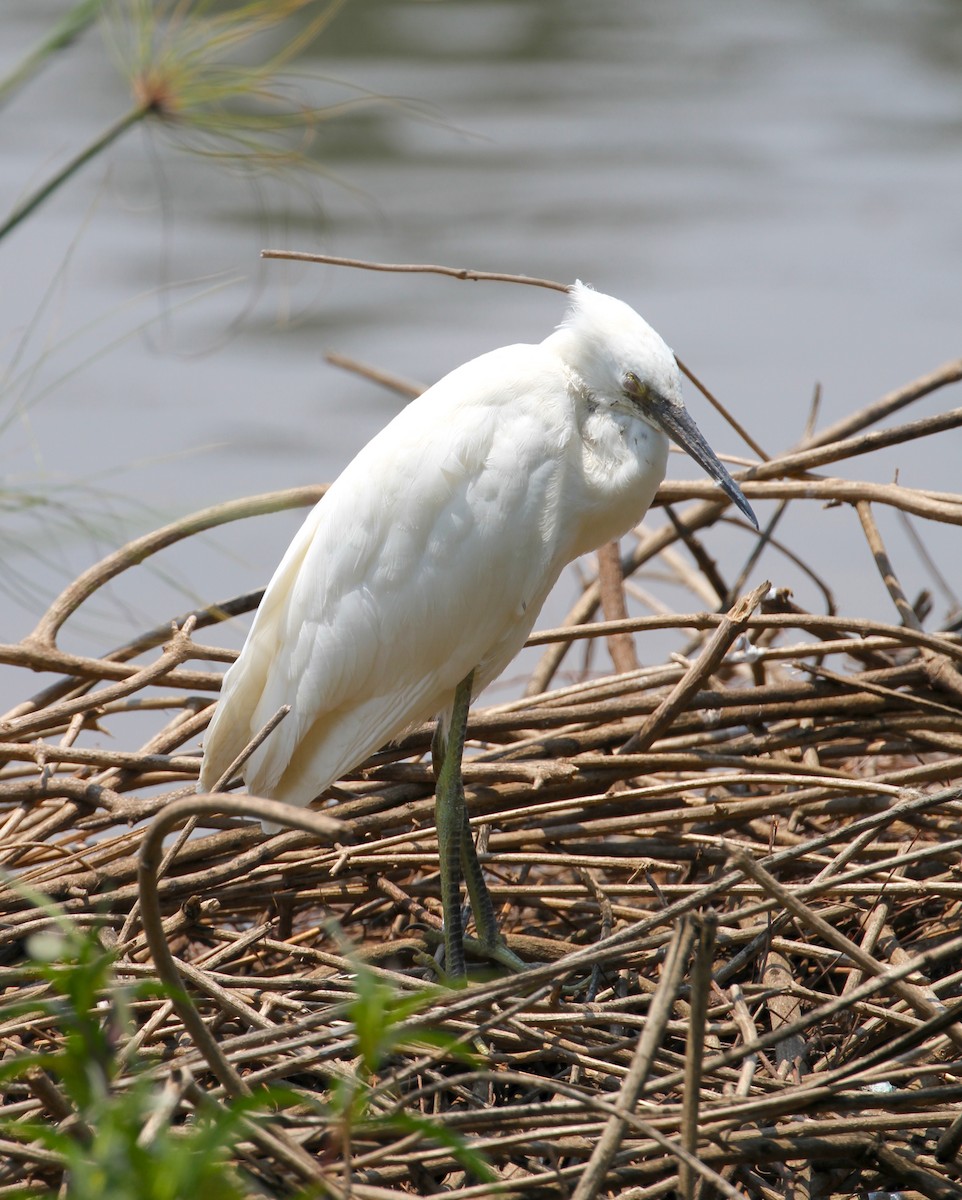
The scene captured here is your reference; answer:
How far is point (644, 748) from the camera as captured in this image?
8.40ft

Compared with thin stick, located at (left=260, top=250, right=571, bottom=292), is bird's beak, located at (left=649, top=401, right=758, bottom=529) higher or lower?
lower

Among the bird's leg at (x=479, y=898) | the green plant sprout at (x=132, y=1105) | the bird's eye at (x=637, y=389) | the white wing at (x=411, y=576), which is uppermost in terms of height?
the bird's eye at (x=637, y=389)

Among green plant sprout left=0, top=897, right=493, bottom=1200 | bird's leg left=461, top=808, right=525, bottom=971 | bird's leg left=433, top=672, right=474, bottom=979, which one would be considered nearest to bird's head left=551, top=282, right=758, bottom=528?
bird's leg left=433, top=672, right=474, bottom=979

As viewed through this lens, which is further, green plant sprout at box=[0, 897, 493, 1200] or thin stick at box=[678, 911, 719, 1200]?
thin stick at box=[678, 911, 719, 1200]

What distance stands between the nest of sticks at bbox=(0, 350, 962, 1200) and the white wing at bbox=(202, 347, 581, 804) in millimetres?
129

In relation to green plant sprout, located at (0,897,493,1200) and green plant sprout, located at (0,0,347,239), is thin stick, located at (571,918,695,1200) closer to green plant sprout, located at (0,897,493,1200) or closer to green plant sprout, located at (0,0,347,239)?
green plant sprout, located at (0,897,493,1200)

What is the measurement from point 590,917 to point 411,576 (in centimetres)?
68

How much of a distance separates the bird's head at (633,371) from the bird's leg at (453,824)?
1.88ft

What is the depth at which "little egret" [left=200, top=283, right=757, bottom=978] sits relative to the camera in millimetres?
2514

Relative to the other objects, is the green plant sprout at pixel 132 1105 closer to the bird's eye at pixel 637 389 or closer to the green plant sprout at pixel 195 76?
the green plant sprout at pixel 195 76

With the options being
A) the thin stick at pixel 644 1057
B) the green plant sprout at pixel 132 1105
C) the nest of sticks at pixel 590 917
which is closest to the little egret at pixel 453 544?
the nest of sticks at pixel 590 917

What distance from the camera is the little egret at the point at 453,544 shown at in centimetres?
251

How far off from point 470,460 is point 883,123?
411 inches

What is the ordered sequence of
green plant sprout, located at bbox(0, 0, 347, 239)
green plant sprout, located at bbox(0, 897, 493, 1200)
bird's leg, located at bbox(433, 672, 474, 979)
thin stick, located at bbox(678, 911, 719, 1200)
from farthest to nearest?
bird's leg, located at bbox(433, 672, 474, 979)
green plant sprout, located at bbox(0, 0, 347, 239)
thin stick, located at bbox(678, 911, 719, 1200)
green plant sprout, located at bbox(0, 897, 493, 1200)
